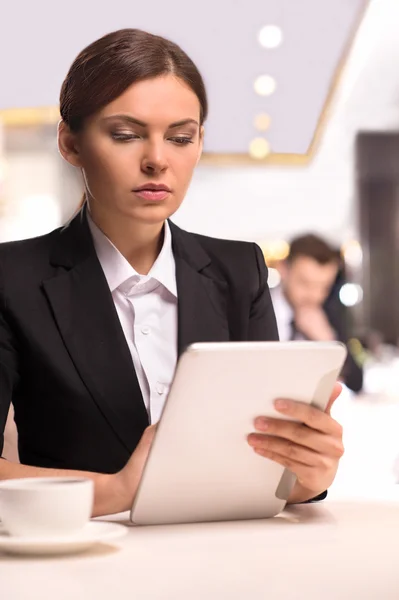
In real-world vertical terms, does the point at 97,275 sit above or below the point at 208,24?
below

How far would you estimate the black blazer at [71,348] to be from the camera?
4.68 feet

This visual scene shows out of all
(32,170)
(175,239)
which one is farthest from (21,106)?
(175,239)

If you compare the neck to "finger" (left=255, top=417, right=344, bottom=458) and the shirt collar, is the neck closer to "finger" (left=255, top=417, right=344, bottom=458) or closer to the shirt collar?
the shirt collar

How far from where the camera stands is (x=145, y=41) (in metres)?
1.48

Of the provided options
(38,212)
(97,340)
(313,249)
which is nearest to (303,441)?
(97,340)

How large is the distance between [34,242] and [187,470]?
0.59 m

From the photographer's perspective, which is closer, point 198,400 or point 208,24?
point 198,400

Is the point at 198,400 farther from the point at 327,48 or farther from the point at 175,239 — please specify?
the point at 327,48

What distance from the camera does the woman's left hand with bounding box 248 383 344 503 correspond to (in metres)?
1.09

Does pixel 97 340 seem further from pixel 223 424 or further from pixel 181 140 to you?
pixel 223 424

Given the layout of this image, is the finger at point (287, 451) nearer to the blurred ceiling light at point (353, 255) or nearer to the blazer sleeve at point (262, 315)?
the blazer sleeve at point (262, 315)

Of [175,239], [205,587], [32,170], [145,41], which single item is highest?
[145,41]

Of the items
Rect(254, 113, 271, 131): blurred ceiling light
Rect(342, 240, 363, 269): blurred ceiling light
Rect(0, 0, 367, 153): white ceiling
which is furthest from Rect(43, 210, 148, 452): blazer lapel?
Rect(342, 240, 363, 269): blurred ceiling light

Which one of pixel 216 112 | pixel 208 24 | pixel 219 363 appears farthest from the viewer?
pixel 216 112
